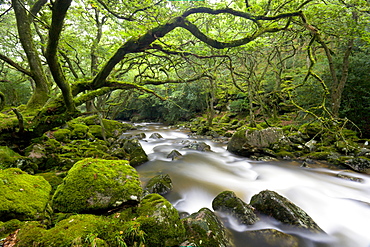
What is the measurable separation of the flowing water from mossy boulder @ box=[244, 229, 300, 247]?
0.12m

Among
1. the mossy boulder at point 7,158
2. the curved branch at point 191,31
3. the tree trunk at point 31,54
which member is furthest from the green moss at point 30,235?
the tree trunk at point 31,54

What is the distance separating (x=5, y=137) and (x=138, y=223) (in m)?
5.04

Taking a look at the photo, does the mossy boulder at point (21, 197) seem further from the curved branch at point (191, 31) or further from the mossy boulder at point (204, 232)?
the curved branch at point (191, 31)

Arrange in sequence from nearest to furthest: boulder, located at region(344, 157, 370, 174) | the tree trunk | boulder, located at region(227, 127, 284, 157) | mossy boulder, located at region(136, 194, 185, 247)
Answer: mossy boulder, located at region(136, 194, 185, 247) < the tree trunk < boulder, located at region(344, 157, 370, 174) < boulder, located at region(227, 127, 284, 157)

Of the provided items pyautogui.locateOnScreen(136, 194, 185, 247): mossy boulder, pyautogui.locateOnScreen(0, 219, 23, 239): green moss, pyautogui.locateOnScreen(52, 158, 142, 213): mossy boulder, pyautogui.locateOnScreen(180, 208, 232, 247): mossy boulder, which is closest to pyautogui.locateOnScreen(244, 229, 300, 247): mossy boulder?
pyautogui.locateOnScreen(180, 208, 232, 247): mossy boulder

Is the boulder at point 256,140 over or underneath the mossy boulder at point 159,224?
underneath

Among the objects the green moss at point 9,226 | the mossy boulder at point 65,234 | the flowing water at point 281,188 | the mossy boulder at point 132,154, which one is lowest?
the flowing water at point 281,188

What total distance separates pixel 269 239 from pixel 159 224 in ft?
7.82

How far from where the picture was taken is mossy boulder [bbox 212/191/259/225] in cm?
372

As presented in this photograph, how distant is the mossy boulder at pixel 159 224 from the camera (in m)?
2.37

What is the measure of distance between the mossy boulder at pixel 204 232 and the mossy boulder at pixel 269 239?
0.49 metres

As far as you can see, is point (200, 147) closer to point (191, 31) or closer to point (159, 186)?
point (159, 186)

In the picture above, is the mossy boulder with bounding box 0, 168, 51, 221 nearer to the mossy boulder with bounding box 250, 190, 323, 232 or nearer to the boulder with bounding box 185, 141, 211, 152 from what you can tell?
the mossy boulder with bounding box 250, 190, 323, 232

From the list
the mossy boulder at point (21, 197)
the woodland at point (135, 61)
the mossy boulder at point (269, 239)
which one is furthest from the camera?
the woodland at point (135, 61)
